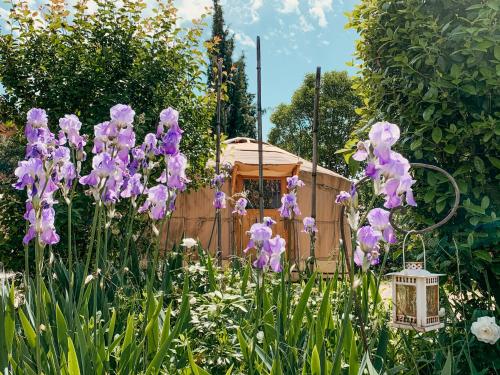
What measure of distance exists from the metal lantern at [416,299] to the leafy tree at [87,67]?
2888 millimetres

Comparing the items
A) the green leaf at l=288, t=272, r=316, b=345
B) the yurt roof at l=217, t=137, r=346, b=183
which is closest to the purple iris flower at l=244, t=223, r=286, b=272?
the green leaf at l=288, t=272, r=316, b=345

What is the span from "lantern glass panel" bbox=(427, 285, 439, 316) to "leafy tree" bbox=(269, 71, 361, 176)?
17188 millimetres

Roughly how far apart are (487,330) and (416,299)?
0.33 metres

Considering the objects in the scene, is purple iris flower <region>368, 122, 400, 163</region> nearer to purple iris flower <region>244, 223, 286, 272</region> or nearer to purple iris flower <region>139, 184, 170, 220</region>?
purple iris flower <region>244, 223, 286, 272</region>

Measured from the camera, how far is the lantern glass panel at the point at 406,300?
1.84 metres

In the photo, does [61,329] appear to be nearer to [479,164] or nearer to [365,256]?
[365,256]

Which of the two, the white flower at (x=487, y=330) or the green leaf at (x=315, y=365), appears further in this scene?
the white flower at (x=487, y=330)

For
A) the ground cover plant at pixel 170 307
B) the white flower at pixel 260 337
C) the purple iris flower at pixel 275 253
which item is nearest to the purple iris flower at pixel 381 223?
the ground cover plant at pixel 170 307

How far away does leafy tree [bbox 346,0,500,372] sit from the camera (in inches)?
94.8

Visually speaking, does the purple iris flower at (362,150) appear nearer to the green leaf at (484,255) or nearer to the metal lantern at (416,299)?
the metal lantern at (416,299)

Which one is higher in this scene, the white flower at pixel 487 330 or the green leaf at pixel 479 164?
the green leaf at pixel 479 164

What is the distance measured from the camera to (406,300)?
6.14ft

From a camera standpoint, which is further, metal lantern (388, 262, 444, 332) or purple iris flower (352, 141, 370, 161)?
metal lantern (388, 262, 444, 332)

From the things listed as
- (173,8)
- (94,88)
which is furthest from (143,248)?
(173,8)
